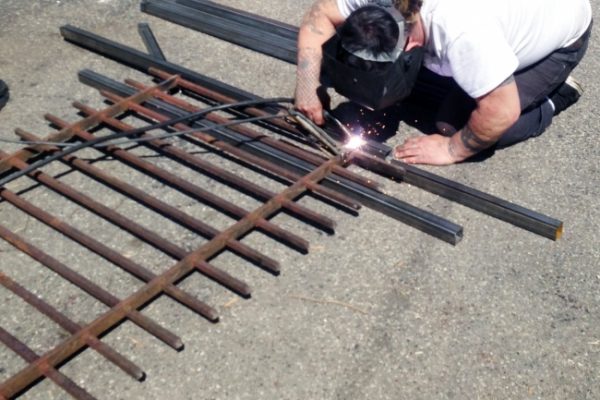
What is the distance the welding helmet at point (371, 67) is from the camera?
2787 mm

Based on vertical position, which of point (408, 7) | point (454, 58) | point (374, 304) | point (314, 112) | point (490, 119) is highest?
point (408, 7)

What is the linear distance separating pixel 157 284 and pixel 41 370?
495mm

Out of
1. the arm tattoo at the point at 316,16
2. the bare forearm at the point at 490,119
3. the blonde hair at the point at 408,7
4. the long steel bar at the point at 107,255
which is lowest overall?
the long steel bar at the point at 107,255

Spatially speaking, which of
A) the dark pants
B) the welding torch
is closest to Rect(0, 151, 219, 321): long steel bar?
the welding torch

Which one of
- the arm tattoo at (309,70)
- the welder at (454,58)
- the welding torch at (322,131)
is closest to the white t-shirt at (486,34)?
the welder at (454,58)

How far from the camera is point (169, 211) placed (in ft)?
9.68

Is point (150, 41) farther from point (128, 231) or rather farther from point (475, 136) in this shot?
point (475, 136)

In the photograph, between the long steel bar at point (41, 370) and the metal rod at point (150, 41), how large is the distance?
83.7 inches

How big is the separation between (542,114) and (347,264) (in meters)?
1.43

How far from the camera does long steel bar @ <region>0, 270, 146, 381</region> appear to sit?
228 centimetres

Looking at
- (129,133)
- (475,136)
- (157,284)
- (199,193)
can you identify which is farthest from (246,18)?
(157,284)

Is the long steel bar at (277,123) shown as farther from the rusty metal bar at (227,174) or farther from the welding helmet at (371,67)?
the welding helmet at (371,67)

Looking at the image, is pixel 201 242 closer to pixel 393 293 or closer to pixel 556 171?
pixel 393 293

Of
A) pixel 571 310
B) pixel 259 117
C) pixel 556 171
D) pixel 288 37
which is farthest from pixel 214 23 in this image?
pixel 571 310
